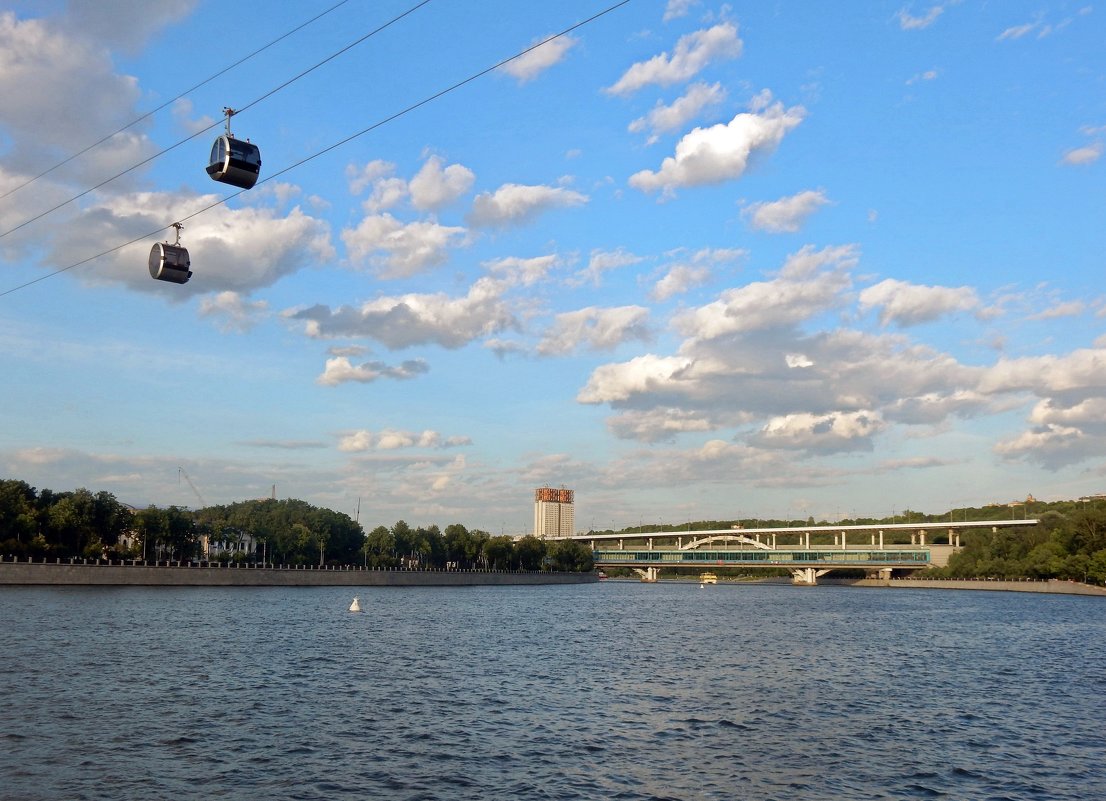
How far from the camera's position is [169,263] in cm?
2802

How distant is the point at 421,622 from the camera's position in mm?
83438

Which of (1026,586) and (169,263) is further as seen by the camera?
(1026,586)

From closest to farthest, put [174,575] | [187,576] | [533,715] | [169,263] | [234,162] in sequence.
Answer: [234,162]
[169,263]
[533,715]
[174,575]
[187,576]

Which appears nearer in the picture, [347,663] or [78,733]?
[78,733]

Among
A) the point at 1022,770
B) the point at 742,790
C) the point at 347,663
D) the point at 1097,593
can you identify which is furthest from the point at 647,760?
the point at 1097,593

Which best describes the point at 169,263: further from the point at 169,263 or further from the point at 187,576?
the point at 187,576

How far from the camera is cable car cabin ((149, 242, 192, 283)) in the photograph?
27844 mm

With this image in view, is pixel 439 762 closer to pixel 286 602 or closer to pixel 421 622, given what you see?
pixel 421 622

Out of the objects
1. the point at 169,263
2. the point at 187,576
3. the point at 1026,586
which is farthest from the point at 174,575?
the point at 1026,586

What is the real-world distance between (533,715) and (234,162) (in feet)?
73.9

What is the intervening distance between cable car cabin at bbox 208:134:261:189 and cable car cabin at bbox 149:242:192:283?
10.1 feet

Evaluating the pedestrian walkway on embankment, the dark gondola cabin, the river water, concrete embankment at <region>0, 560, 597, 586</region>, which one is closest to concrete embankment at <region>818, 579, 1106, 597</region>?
the river water

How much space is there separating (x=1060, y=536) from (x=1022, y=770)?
522ft

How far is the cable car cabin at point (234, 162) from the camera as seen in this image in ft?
85.9
